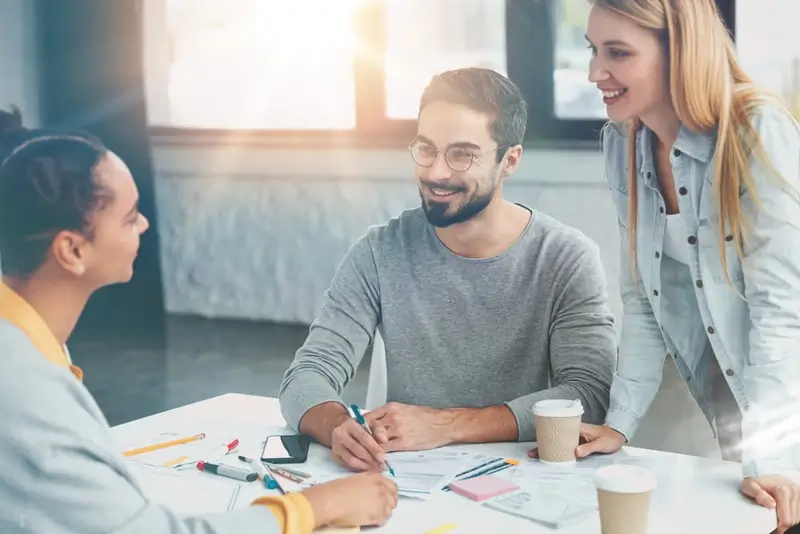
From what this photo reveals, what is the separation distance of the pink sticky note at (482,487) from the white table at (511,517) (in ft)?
0.04

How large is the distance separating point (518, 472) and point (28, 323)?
0.67 m

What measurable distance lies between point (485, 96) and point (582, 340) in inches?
18.4

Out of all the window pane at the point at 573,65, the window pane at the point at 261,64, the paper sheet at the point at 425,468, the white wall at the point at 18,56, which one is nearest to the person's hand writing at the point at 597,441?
the paper sheet at the point at 425,468

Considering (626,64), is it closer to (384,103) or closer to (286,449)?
(286,449)

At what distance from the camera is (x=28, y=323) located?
32.9 inches

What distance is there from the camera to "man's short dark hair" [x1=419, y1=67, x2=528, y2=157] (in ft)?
5.69

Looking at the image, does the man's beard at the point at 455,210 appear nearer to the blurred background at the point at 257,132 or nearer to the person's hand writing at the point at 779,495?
the person's hand writing at the point at 779,495

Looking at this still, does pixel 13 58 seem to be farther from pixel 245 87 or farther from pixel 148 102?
pixel 245 87

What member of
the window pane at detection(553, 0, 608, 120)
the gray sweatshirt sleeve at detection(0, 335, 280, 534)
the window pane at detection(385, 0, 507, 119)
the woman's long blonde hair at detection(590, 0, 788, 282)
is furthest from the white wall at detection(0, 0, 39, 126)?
the gray sweatshirt sleeve at detection(0, 335, 280, 534)

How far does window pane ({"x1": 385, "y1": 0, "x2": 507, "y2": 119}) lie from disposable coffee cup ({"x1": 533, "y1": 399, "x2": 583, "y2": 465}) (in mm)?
3053

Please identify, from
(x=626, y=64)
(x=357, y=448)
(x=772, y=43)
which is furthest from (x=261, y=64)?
(x=357, y=448)

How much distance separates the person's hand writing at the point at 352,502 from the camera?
1.06 meters

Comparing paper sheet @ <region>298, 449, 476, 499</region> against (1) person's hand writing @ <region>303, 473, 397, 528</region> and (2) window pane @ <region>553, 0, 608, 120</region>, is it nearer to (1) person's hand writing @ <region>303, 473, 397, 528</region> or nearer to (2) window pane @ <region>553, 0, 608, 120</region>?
(1) person's hand writing @ <region>303, 473, 397, 528</region>

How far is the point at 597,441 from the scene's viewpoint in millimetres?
1349
